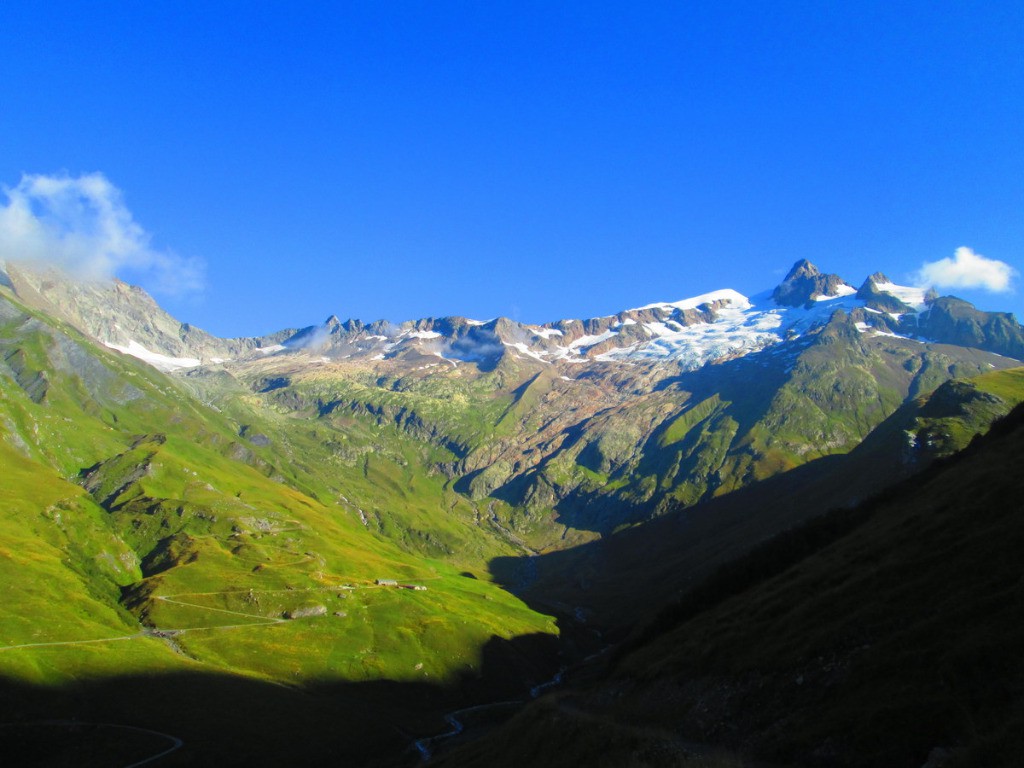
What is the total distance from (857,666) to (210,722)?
403 ft

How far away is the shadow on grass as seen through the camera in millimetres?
99625

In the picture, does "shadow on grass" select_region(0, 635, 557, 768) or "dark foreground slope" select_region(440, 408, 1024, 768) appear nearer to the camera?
"dark foreground slope" select_region(440, 408, 1024, 768)

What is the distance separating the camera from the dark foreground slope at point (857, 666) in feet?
81.3

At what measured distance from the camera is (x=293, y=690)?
453 ft

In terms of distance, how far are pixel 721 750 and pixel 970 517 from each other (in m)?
25.9

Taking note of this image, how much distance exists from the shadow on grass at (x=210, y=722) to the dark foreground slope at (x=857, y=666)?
219ft

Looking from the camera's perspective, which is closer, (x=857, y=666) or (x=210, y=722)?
(x=857, y=666)

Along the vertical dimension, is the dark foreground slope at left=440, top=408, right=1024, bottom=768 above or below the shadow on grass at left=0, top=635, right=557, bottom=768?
above

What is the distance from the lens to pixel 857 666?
105 feet

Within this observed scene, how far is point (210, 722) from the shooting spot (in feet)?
376

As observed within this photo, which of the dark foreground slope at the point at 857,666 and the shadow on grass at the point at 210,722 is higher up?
the dark foreground slope at the point at 857,666

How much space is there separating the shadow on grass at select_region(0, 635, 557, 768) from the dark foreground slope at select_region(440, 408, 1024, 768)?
66651 millimetres

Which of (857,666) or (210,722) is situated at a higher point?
(857,666)

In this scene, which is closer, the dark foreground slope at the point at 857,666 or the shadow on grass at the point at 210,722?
the dark foreground slope at the point at 857,666
